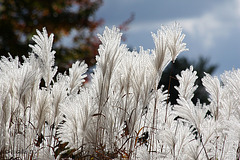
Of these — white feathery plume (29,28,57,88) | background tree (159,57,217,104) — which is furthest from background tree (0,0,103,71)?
white feathery plume (29,28,57,88)

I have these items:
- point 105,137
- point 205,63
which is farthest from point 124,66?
point 205,63

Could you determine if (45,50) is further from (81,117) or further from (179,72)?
(179,72)

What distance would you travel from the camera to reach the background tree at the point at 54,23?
39.7 feet

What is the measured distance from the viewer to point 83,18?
41.1ft

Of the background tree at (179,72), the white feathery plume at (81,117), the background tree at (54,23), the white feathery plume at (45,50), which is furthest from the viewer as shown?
the background tree at (54,23)

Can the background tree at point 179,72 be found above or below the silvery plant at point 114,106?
above

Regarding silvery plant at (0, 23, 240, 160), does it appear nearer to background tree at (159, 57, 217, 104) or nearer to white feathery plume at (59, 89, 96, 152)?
white feathery plume at (59, 89, 96, 152)

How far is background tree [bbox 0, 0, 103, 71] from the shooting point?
1211 centimetres

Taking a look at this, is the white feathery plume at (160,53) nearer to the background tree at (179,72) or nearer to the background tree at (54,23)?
the background tree at (179,72)

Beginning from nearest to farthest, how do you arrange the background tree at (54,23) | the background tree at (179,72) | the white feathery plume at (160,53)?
the white feathery plume at (160,53), the background tree at (179,72), the background tree at (54,23)

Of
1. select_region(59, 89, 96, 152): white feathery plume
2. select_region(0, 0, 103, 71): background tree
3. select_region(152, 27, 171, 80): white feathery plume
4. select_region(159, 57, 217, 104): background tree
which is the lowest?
select_region(59, 89, 96, 152): white feathery plume

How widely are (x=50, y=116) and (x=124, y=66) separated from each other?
76 centimetres

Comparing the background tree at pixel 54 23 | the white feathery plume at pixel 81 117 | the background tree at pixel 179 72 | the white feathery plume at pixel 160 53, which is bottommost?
the white feathery plume at pixel 81 117

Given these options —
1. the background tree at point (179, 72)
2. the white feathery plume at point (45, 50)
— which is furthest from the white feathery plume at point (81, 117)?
the background tree at point (179, 72)
